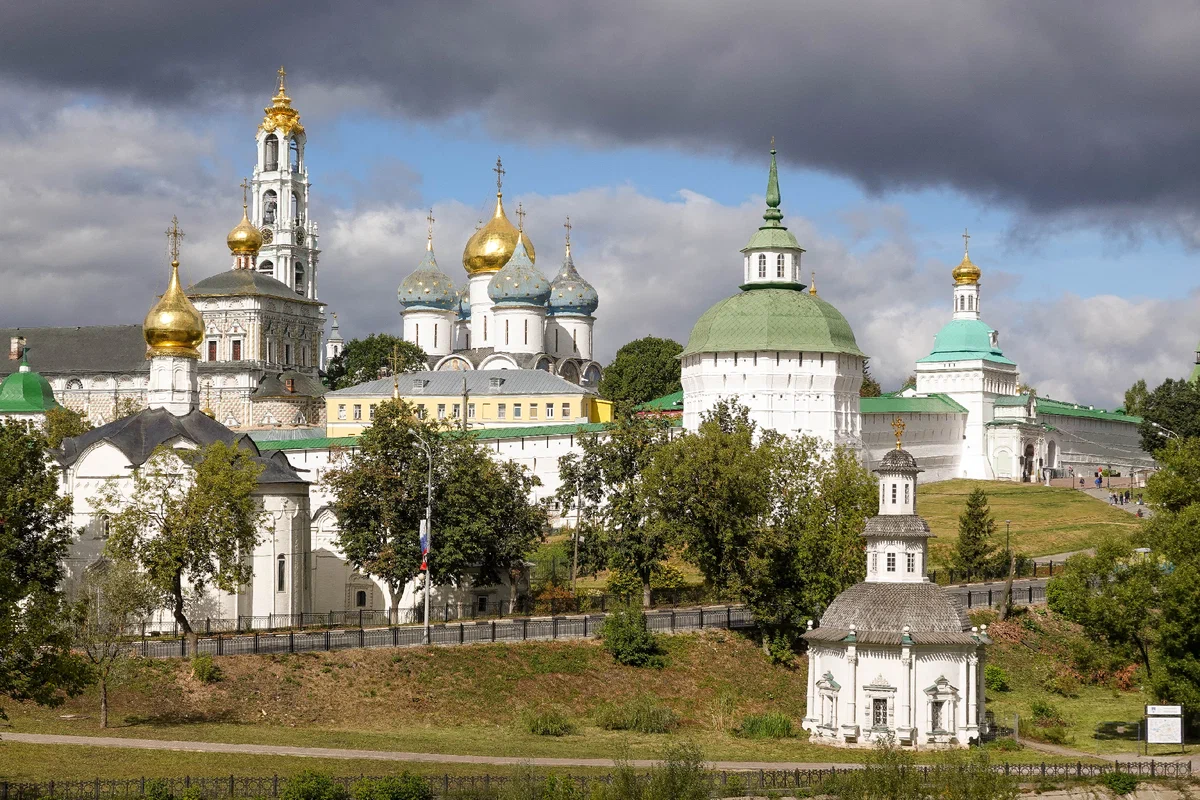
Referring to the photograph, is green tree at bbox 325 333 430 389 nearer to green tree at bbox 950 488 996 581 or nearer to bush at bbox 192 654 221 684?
green tree at bbox 950 488 996 581

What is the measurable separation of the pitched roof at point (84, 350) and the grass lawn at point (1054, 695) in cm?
7880

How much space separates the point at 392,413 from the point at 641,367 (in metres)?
52.2

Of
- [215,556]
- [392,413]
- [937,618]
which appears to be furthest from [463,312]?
[937,618]

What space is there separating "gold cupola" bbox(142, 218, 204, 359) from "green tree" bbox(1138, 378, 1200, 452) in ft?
163

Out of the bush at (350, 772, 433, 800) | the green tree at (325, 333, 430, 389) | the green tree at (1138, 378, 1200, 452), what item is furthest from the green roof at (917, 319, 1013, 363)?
the bush at (350, 772, 433, 800)

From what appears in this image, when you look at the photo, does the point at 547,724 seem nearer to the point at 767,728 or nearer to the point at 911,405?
the point at 767,728

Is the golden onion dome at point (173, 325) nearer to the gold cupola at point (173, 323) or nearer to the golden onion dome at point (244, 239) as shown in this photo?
the gold cupola at point (173, 323)

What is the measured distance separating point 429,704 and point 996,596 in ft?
74.6

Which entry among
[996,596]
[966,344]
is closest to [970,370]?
[966,344]

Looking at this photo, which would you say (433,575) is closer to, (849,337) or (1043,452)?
(849,337)

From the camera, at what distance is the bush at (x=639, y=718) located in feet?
150

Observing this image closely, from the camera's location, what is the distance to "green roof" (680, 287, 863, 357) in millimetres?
76875

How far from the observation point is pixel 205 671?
4447 cm

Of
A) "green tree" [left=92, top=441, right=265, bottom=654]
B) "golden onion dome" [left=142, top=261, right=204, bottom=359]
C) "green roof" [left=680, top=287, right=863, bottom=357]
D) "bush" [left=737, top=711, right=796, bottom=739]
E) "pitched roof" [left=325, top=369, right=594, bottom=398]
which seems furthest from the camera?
"pitched roof" [left=325, top=369, right=594, bottom=398]
